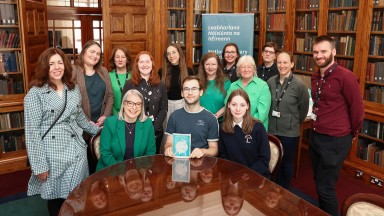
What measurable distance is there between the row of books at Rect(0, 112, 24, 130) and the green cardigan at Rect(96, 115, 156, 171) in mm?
2343

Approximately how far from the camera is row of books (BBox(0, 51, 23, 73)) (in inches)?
172

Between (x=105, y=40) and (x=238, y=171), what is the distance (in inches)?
141

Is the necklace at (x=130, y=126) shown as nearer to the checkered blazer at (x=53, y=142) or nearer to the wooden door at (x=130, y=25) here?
the checkered blazer at (x=53, y=142)

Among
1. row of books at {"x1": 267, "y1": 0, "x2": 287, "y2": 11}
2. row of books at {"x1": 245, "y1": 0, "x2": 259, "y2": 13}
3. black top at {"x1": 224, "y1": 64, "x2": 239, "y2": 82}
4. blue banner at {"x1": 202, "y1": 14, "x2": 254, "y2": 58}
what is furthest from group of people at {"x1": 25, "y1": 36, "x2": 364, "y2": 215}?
row of books at {"x1": 245, "y1": 0, "x2": 259, "y2": 13}

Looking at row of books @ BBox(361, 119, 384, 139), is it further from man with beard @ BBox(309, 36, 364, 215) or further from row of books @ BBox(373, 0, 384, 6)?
man with beard @ BBox(309, 36, 364, 215)

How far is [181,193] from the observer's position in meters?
2.07

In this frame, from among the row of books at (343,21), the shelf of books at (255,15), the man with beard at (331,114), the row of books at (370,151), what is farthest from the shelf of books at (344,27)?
the man with beard at (331,114)

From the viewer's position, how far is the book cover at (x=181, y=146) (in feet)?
8.54

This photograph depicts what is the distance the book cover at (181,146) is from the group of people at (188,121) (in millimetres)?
54

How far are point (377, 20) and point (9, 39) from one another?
14.7 feet

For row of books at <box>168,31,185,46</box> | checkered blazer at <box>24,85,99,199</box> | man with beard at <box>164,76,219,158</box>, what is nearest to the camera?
checkered blazer at <box>24,85,99,199</box>

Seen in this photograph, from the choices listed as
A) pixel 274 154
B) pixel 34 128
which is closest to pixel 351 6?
pixel 274 154

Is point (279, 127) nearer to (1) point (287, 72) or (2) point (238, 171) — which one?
(1) point (287, 72)

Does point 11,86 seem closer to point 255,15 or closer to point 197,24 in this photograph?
point 197,24
